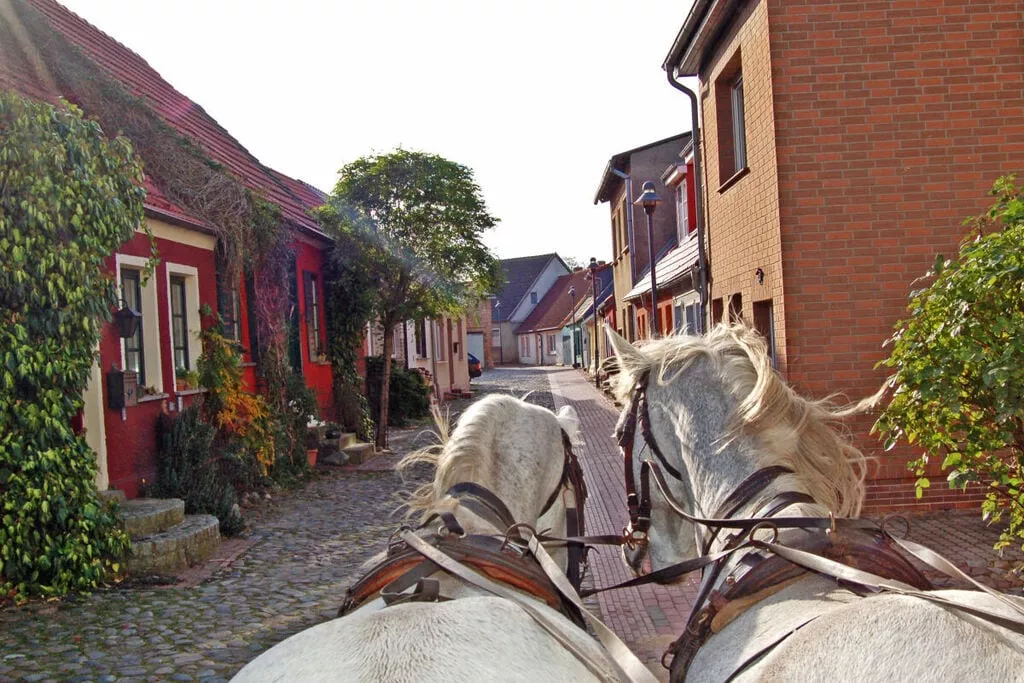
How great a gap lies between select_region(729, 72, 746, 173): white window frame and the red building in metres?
6.43

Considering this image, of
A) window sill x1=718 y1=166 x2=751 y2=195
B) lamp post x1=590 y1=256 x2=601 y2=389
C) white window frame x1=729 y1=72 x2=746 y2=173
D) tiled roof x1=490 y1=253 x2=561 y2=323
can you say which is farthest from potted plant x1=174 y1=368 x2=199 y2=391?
tiled roof x1=490 y1=253 x2=561 y2=323

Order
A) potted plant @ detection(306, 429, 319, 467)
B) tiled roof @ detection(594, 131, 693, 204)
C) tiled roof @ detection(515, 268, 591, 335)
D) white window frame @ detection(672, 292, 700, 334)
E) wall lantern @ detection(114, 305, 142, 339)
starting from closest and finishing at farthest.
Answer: wall lantern @ detection(114, 305, 142, 339) → potted plant @ detection(306, 429, 319, 467) → white window frame @ detection(672, 292, 700, 334) → tiled roof @ detection(594, 131, 693, 204) → tiled roof @ detection(515, 268, 591, 335)

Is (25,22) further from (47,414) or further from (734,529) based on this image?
(734,529)

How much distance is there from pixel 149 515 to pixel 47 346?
1802 millimetres

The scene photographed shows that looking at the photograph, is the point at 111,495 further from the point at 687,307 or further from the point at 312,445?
the point at 687,307

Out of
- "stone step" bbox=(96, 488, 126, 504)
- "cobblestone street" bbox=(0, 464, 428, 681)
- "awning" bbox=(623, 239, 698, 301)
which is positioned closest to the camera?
"cobblestone street" bbox=(0, 464, 428, 681)

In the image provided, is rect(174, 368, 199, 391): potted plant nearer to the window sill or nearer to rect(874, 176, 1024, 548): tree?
the window sill

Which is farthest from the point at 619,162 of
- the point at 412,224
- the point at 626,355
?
the point at 626,355

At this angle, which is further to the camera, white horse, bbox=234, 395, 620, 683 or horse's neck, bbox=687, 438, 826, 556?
horse's neck, bbox=687, 438, 826, 556

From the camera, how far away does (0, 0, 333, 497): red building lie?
8672 millimetres

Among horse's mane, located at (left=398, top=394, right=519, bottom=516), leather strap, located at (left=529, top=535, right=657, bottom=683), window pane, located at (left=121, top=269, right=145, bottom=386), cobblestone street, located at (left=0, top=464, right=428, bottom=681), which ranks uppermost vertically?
window pane, located at (left=121, top=269, right=145, bottom=386)

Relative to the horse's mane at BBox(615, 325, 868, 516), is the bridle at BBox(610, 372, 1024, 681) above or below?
below

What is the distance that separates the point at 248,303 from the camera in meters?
12.8

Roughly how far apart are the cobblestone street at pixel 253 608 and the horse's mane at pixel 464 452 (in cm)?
36
